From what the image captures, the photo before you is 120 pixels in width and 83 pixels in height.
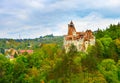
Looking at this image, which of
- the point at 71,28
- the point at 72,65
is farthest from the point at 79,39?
the point at 72,65

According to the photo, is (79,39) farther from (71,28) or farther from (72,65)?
(72,65)

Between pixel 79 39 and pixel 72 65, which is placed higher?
pixel 79 39

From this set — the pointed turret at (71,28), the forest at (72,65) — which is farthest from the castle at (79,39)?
the forest at (72,65)

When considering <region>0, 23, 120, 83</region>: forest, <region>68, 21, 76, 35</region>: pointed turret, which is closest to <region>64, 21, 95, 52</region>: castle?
<region>68, 21, 76, 35</region>: pointed turret

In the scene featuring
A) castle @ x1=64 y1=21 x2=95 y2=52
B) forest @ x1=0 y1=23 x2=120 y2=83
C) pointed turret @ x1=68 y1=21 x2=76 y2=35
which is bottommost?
forest @ x1=0 y1=23 x2=120 y2=83

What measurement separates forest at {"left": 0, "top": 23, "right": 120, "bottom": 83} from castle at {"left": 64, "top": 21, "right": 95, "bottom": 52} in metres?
3.38

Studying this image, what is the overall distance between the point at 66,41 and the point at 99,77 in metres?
36.4

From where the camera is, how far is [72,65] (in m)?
61.0

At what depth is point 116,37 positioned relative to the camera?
86000 mm

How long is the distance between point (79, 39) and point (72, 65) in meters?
30.2

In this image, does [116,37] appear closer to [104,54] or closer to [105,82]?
[104,54]

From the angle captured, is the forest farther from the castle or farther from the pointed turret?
the pointed turret

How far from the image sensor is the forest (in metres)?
59.8

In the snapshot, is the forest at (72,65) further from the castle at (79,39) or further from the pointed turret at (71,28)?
the pointed turret at (71,28)
